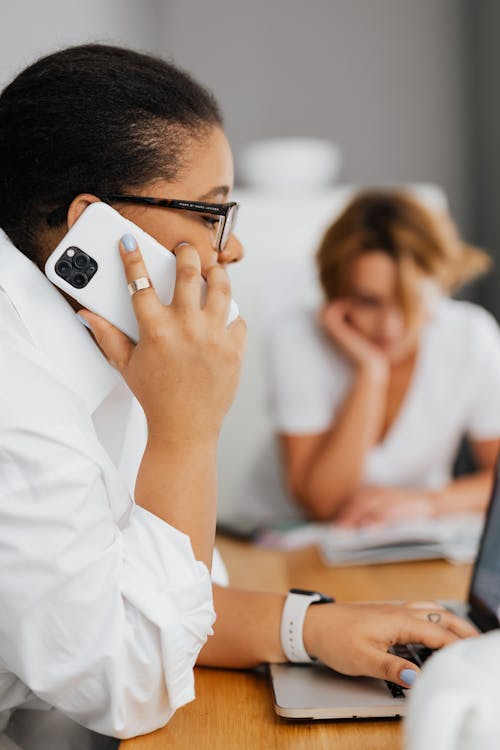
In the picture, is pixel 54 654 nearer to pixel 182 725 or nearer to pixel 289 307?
pixel 182 725

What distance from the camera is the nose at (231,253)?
89 centimetres

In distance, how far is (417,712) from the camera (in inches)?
16.2

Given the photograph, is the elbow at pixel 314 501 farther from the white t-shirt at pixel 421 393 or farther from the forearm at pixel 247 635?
the forearm at pixel 247 635

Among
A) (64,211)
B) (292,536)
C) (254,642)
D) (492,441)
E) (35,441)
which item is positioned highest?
(64,211)

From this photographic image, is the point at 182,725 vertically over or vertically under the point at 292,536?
over

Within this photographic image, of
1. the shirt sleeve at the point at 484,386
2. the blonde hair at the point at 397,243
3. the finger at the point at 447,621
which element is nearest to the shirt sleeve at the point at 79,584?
the finger at the point at 447,621

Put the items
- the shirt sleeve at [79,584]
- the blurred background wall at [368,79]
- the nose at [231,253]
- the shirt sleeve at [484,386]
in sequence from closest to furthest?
1. the shirt sleeve at [79,584]
2. the nose at [231,253]
3. the shirt sleeve at [484,386]
4. the blurred background wall at [368,79]

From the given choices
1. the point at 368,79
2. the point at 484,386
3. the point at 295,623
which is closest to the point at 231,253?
the point at 295,623

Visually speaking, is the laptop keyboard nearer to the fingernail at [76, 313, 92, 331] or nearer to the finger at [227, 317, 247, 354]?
the finger at [227, 317, 247, 354]

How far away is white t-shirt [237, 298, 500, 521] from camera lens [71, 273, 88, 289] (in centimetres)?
124

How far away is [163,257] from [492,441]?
1343mm

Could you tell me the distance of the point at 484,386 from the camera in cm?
202

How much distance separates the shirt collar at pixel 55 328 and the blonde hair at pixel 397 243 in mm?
1126

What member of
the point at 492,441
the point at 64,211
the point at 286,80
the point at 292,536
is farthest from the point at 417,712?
the point at 286,80
